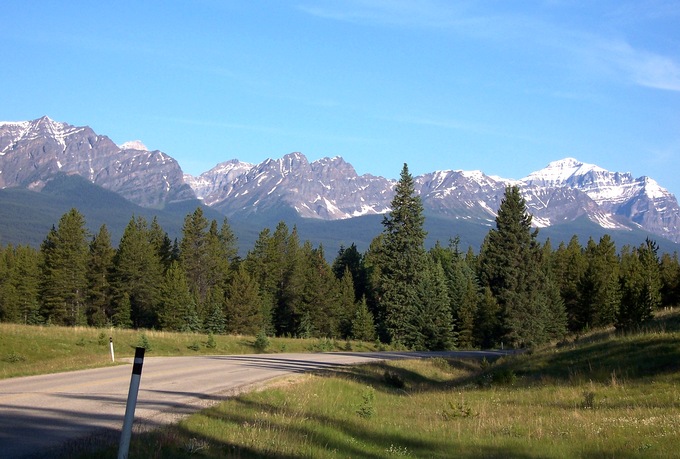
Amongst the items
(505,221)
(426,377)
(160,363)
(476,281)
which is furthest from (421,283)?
(160,363)

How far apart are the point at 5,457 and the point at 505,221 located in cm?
7385

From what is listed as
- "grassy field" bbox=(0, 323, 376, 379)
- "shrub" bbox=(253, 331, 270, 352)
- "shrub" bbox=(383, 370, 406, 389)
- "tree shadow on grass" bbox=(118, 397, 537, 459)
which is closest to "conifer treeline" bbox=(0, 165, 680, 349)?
"shrub" bbox=(253, 331, 270, 352)

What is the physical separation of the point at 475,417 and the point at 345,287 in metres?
82.8

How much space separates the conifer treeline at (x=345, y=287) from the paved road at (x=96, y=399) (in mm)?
41773

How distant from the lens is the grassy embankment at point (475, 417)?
38.5ft

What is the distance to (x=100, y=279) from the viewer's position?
87.8 meters

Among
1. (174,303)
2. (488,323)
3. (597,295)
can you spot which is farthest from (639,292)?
(174,303)

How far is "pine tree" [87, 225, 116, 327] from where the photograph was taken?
87.0 meters

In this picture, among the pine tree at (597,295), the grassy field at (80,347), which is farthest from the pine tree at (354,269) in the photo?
the grassy field at (80,347)

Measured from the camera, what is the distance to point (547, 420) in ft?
51.4

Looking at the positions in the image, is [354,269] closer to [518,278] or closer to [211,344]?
[518,278]

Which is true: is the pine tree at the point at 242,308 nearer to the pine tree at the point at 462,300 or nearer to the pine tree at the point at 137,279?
the pine tree at the point at 137,279

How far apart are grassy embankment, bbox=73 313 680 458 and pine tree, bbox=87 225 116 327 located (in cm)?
6669

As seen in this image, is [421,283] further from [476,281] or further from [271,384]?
[271,384]
